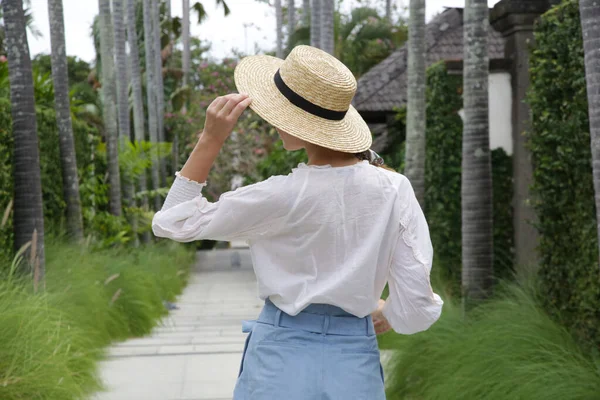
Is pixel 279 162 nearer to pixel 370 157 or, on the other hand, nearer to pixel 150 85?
pixel 150 85

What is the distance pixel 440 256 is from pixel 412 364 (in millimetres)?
4423

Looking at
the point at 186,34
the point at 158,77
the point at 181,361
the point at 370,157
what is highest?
the point at 186,34

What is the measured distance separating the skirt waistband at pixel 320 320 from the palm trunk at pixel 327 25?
1139 centimetres

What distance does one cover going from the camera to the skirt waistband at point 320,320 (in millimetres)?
2934

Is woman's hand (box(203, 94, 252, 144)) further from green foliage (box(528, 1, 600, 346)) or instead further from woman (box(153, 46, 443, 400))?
green foliage (box(528, 1, 600, 346))

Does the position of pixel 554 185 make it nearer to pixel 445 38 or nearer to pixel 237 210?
pixel 237 210

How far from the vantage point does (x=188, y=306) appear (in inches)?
625

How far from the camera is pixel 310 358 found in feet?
9.55

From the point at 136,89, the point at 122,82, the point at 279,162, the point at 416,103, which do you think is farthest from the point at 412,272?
A: the point at 136,89

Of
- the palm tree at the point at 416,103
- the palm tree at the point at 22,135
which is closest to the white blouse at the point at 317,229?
the palm tree at the point at 22,135

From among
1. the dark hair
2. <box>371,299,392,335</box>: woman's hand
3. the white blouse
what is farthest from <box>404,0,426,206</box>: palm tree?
the white blouse

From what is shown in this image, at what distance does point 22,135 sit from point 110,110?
760cm

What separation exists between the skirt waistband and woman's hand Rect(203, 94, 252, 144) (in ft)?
1.75

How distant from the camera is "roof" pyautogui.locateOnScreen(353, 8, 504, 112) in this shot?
18.1m
